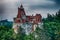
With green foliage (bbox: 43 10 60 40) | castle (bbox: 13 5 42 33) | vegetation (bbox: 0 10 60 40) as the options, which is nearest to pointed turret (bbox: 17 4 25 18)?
castle (bbox: 13 5 42 33)

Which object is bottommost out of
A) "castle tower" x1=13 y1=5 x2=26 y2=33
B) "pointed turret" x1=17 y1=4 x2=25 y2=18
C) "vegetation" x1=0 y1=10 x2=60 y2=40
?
"vegetation" x1=0 y1=10 x2=60 y2=40

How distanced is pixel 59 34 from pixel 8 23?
0.78 meters

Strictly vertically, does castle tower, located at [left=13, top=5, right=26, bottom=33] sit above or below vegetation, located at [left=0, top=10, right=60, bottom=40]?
above

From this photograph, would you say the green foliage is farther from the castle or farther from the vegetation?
the castle

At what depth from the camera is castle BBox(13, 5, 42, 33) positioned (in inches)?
95.8

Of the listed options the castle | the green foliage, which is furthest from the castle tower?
the green foliage

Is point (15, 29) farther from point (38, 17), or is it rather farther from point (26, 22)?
point (38, 17)

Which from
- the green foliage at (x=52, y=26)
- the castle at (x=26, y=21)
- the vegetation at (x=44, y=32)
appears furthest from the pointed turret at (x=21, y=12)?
the green foliage at (x=52, y=26)

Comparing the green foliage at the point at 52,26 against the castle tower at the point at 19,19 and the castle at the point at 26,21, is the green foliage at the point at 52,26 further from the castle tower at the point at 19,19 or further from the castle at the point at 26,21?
the castle tower at the point at 19,19

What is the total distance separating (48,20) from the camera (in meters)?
2.47

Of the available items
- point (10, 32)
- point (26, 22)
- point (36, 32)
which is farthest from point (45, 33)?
point (10, 32)

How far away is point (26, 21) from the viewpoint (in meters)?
2.45

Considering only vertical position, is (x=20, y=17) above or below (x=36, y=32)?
above

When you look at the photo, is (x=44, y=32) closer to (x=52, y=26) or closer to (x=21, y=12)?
(x=52, y=26)
